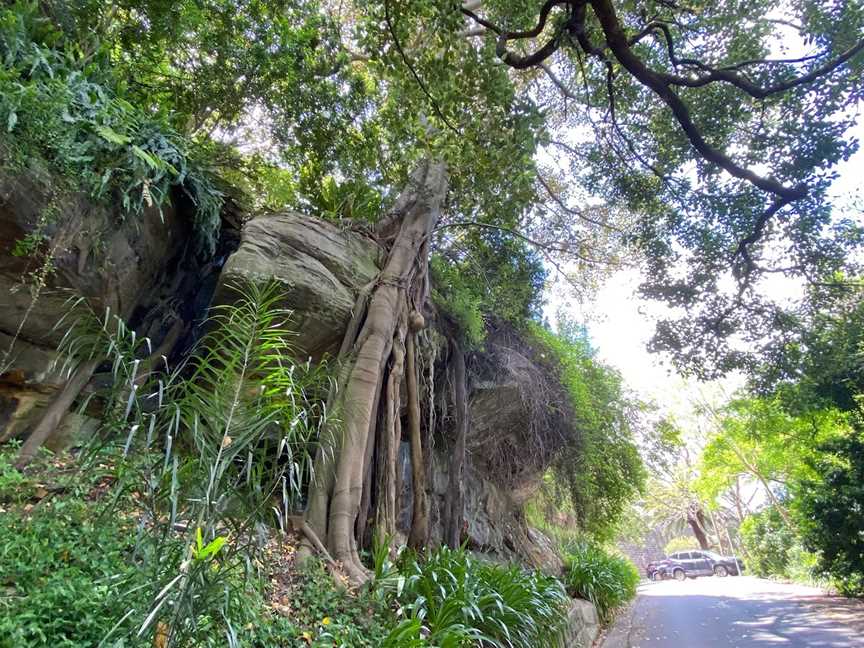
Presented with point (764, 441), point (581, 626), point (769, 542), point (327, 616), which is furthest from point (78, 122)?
point (769, 542)

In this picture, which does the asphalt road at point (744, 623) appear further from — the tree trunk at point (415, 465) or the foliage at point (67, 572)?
the foliage at point (67, 572)

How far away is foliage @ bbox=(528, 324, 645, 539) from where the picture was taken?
30.3ft

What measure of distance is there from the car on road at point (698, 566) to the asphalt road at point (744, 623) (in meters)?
12.4

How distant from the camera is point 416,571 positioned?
382cm

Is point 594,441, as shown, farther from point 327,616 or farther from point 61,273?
point 61,273

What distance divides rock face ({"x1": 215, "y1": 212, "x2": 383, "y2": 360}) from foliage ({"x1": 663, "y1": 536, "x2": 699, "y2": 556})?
44.3 metres

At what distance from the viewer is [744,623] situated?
728cm

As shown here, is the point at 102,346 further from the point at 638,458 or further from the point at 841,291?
the point at 638,458

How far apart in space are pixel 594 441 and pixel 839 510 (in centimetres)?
418

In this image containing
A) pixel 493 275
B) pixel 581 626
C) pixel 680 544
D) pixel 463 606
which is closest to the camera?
pixel 463 606

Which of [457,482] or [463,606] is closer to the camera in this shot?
[463,606]

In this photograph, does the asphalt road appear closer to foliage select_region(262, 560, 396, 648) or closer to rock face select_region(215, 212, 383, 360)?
foliage select_region(262, 560, 396, 648)

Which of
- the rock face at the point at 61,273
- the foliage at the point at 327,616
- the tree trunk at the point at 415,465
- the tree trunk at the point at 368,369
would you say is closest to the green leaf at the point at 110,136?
the rock face at the point at 61,273

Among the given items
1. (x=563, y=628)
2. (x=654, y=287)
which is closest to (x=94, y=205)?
(x=563, y=628)
